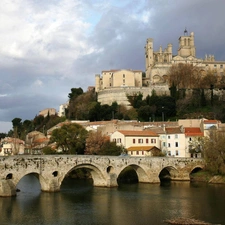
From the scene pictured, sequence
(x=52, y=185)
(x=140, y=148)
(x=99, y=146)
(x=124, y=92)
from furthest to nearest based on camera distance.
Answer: (x=124, y=92)
(x=99, y=146)
(x=140, y=148)
(x=52, y=185)

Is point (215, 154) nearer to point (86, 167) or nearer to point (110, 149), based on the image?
point (110, 149)

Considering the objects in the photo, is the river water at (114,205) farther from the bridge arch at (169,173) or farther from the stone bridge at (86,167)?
the bridge arch at (169,173)

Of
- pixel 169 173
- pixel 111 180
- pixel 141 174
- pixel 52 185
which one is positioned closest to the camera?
pixel 52 185

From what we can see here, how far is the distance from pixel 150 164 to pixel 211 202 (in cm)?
1577

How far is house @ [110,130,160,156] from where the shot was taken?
58625mm

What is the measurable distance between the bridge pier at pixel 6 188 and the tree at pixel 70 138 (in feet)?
65.3

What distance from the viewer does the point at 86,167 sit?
44.8 metres

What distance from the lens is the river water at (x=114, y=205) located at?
28.8 meters

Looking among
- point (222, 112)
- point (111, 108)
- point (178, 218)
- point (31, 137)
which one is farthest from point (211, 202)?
point (31, 137)

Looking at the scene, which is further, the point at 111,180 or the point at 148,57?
the point at 148,57

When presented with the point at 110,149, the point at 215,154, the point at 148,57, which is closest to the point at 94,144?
the point at 110,149

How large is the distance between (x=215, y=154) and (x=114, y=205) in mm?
20432

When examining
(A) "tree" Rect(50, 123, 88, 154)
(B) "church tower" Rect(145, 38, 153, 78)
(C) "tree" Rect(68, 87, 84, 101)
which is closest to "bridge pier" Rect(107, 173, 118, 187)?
(A) "tree" Rect(50, 123, 88, 154)

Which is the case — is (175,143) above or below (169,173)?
above
